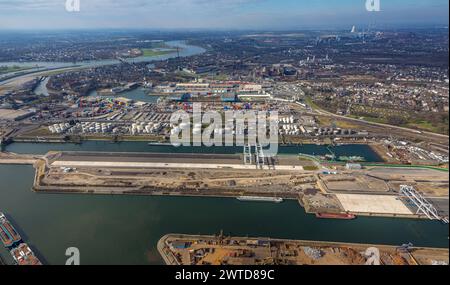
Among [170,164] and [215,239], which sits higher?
[170,164]

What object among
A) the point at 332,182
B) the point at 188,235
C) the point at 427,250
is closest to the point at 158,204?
the point at 188,235

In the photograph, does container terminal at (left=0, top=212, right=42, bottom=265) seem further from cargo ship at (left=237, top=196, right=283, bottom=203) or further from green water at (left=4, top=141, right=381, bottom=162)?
cargo ship at (left=237, top=196, right=283, bottom=203)

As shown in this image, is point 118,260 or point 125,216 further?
point 125,216

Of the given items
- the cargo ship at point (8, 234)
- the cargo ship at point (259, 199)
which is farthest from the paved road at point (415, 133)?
the cargo ship at point (8, 234)

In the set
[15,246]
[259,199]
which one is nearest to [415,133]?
[259,199]

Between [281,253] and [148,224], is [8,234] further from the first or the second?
[281,253]
